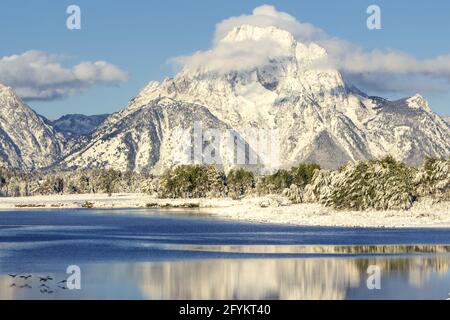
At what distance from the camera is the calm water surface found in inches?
2406

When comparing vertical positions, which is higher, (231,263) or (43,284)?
(43,284)

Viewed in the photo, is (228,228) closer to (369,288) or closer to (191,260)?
(191,260)

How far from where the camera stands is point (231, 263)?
80062 millimetres

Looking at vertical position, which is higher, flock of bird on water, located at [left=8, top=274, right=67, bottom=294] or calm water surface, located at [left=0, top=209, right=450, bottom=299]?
flock of bird on water, located at [left=8, top=274, right=67, bottom=294]

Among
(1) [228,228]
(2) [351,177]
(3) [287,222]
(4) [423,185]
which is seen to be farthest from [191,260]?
(4) [423,185]

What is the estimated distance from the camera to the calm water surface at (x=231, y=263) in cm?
6112

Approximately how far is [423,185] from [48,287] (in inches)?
4695

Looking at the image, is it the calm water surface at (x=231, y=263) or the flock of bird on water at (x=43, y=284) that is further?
the flock of bird on water at (x=43, y=284)

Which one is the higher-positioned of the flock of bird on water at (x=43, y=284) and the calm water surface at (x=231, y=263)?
the flock of bird on water at (x=43, y=284)

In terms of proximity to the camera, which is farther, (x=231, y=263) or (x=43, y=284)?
(x=231, y=263)

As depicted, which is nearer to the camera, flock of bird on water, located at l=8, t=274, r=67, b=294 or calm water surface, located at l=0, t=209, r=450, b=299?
calm water surface, located at l=0, t=209, r=450, b=299

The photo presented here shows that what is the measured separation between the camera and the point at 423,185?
554 ft
